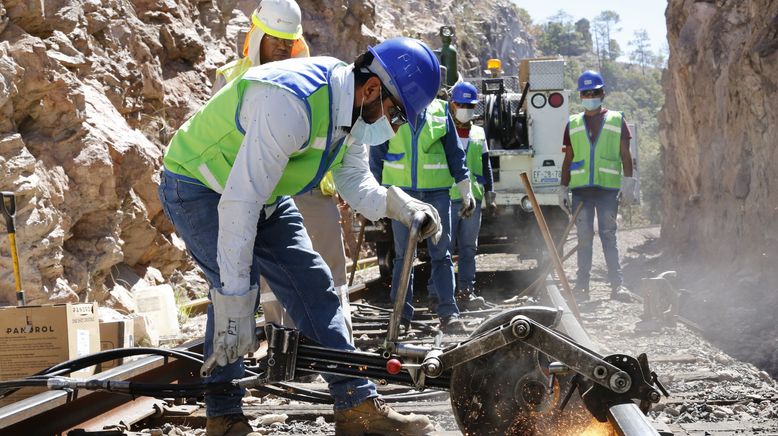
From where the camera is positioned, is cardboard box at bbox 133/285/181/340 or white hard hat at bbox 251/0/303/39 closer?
white hard hat at bbox 251/0/303/39

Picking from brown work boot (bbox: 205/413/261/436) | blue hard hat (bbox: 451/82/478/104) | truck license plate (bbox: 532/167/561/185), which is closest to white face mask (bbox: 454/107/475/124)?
blue hard hat (bbox: 451/82/478/104)

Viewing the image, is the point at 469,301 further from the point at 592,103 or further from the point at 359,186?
the point at 359,186

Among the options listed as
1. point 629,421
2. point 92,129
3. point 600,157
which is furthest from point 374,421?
point 92,129

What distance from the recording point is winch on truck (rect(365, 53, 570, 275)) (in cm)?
1135

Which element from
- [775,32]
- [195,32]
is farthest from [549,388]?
[195,32]

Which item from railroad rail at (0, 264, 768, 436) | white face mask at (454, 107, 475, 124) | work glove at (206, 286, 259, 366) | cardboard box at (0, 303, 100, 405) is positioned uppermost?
white face mask at (454, 107, 475, 124)

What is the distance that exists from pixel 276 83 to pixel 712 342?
4.55 m

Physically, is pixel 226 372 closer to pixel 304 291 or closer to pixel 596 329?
pixel 304 291

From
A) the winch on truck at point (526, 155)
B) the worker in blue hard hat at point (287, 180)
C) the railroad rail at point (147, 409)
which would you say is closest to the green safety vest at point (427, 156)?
the railroad rail at point (147, 409)

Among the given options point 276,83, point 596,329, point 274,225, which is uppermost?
point 276,83

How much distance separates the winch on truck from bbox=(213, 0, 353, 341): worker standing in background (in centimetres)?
525

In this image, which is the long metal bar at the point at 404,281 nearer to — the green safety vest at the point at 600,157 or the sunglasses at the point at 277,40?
the sunglasses at the point at 277,40

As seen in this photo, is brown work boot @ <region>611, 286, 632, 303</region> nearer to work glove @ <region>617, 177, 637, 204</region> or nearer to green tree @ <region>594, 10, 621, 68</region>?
work glove @ <region>617, 177, 637, 204</region>

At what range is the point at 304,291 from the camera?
12.5ft
